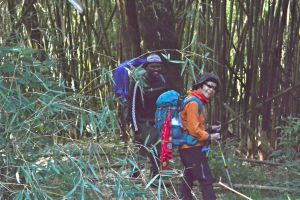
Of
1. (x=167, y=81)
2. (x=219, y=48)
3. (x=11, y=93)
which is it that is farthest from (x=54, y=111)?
(x=219, y=48)

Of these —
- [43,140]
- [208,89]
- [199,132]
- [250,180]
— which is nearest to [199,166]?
[199,132]

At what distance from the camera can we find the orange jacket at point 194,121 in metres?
3.39

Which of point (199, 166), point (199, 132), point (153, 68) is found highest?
point (153, 68)

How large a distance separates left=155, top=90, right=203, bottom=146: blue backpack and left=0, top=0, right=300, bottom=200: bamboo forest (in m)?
0.06

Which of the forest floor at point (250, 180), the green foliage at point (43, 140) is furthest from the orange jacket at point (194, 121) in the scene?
the green foliage at point (43, 140)

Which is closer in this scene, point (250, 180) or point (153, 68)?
point (153, 68)

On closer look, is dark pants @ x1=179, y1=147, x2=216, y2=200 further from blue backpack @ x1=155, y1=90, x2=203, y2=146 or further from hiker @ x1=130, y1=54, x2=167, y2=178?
hiker @ x1=130, y1=54, x2=167, y2=178

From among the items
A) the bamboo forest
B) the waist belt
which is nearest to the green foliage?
the bamboo forest

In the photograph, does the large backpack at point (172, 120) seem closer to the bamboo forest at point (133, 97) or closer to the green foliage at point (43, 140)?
the bamboo forest at point (133, 97)

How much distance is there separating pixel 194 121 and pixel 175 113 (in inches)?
6.6

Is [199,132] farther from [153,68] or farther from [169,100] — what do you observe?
[153,68]

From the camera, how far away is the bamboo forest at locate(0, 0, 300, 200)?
7.88 ft

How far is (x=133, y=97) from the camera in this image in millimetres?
3959

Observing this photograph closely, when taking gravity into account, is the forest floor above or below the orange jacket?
below
